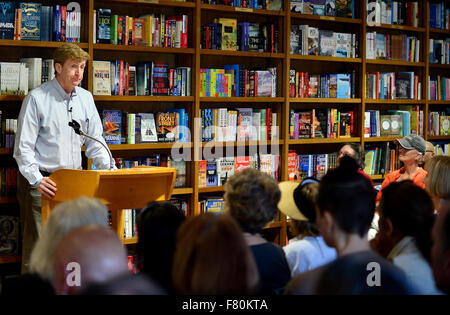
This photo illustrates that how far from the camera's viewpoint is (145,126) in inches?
185

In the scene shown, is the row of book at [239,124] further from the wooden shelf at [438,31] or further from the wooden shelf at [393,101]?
the wooden shelf at [438,31]

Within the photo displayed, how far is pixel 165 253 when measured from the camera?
2.05 m

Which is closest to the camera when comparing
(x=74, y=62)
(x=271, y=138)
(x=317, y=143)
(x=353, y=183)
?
(x=353, y=183)

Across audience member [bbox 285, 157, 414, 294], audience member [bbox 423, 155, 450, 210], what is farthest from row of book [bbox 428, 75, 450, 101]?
audience member [bbox 285, 157, 414, 294]

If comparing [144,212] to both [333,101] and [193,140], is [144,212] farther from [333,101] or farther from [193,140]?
[333,101]

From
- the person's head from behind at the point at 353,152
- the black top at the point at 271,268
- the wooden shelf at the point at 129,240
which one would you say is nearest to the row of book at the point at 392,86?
→ the person's head from behind at the point at 353,152

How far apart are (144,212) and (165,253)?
319 millimetres

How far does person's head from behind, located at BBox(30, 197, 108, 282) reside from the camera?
71.1 inches

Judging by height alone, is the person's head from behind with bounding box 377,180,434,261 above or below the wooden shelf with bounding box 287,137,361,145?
below

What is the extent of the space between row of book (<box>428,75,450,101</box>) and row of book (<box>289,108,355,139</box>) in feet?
3.50

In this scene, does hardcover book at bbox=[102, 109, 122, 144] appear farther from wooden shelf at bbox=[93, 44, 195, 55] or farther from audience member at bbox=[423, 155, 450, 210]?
audience member at bbox=[423, 155, 450, 210]

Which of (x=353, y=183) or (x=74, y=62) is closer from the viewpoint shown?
(x=353, y=183)

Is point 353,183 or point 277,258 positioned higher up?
point 353,183
